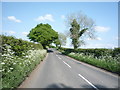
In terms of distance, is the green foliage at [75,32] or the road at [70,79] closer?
the road at [70,79]

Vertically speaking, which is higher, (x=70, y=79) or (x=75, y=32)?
(x=75, y=32)

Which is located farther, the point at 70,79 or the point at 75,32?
the point at 75,32

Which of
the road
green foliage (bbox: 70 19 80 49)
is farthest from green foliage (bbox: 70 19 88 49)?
the road

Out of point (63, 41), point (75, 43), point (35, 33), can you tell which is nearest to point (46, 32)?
point (35, 33)

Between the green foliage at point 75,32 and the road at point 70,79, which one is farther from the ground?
the green foliage at point 75,32

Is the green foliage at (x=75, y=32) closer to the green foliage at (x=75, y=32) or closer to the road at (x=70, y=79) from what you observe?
the green foliage at (x=75, y=32)

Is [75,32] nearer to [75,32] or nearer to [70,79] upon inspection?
[75,32]

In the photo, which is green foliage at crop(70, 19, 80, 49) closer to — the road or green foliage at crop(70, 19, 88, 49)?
green foliage at crop(70, 19, 88, 49)

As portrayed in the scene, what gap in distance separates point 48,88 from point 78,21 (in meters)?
32.8

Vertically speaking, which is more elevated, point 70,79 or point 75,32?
point 75,32

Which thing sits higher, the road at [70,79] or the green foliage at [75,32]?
the green foliage at [75,32]

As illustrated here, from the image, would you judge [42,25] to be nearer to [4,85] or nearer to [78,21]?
[78,21]

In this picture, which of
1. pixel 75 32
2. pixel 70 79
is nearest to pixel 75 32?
pixel 75 32

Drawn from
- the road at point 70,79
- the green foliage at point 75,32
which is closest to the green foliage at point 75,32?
the green foliage at point 75,32
